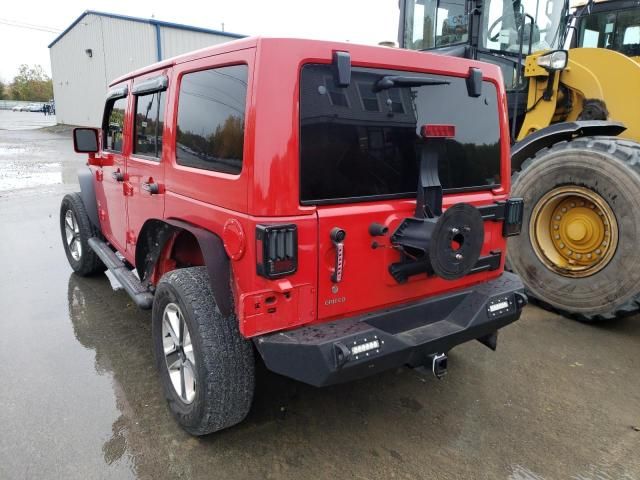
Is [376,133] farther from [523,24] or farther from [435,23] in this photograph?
[435,23]

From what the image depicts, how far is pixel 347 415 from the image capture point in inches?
117

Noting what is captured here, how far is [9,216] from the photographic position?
8.23 meters

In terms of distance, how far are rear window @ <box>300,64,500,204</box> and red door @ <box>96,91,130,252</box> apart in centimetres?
222

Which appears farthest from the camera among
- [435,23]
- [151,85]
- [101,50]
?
[101,50]

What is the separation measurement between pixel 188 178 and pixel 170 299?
27.9 inches

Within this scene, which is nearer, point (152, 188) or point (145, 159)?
point (152, 188)

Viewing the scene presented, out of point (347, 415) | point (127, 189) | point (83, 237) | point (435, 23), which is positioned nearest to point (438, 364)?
point (347, 415)

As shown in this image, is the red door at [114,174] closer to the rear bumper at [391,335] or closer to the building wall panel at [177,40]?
the rear bumper at [391,335]

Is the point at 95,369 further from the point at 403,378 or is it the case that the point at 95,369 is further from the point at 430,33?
the point at 430,33

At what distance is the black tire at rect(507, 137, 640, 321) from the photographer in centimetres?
380

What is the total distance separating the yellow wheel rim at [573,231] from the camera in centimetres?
400

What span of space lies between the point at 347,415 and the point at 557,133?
10.5 ft

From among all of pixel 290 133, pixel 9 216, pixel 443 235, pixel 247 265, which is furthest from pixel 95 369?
pixel 9 216

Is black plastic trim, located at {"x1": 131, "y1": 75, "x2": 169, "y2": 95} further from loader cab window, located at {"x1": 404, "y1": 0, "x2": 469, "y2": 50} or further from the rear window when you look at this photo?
loader cab window, located at {"x1": 404, "y1": 0, "x2": 469, "y2": 50}
